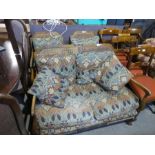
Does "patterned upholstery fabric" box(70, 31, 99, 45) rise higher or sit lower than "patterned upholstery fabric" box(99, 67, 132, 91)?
higher

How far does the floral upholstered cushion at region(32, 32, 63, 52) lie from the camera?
2262mm

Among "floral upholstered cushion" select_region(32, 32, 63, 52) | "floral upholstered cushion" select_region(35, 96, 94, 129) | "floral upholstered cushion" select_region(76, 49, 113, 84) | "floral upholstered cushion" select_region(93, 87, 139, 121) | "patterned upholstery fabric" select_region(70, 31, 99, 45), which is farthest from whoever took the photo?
"patterned upholstery fabric" select_region(70, 31, 99, 45)

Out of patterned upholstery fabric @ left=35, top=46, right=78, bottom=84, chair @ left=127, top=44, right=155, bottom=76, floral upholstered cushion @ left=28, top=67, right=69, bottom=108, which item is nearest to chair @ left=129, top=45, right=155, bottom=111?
chair @ left=127, top=44, right=155, bottom=76

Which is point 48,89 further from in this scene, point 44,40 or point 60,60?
point 44,40

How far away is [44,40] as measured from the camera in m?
2.28

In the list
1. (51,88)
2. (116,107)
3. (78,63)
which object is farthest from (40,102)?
(116,107)

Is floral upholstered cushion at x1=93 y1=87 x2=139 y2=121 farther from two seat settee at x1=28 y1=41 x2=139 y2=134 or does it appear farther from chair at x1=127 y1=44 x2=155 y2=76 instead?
chair at x1=127 y1=44 x2=155 y2=76

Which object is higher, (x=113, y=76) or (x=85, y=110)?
(x=113, y=76)

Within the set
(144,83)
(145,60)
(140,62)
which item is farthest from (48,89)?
(145,60)

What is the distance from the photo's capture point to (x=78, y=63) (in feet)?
7.07

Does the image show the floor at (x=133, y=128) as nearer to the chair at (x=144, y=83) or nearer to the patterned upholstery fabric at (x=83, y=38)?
the chair at (x=144, y=83)

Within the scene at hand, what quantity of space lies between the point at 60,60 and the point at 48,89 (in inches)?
18.0
